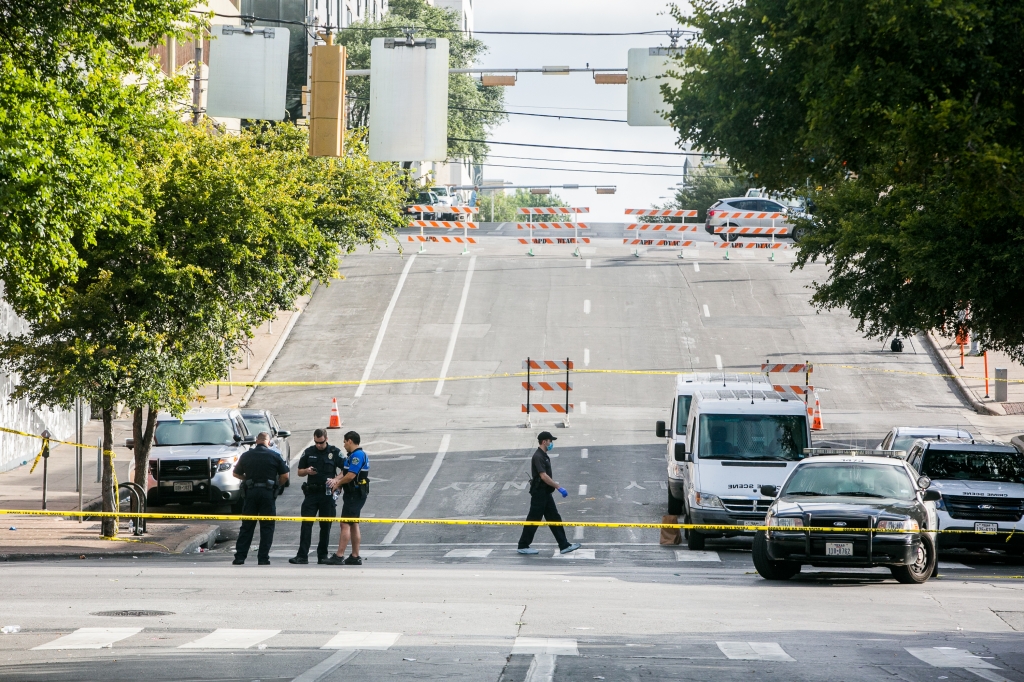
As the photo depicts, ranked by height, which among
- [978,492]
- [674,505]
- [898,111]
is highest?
[898,111]

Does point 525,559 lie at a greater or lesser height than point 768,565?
lesser

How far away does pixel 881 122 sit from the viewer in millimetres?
10969

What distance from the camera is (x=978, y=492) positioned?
19344 mm

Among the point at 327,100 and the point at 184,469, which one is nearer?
the point at 327,100

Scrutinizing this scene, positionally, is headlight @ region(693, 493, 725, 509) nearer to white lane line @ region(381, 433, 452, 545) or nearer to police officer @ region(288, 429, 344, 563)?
white lane line @ region(381, 433, 452, 545)

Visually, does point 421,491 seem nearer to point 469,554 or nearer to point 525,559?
point 469,554

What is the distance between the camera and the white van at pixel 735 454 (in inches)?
747

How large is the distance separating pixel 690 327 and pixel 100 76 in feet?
95.5

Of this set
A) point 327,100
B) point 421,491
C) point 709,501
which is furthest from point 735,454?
point 327,100

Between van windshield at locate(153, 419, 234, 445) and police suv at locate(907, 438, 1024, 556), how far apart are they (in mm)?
12475

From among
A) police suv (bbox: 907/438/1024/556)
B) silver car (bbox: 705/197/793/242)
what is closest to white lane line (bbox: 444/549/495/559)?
police suv (bbox: 907/438/1024/556)

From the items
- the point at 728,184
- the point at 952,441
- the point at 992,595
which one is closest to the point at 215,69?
the point at 952,441

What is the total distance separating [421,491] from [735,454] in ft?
23.8

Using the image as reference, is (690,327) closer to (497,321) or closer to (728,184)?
(497,321)
